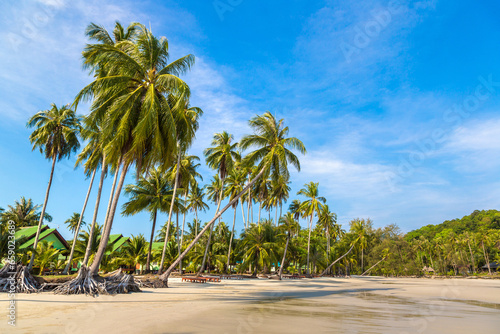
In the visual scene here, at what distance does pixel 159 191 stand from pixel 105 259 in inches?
298

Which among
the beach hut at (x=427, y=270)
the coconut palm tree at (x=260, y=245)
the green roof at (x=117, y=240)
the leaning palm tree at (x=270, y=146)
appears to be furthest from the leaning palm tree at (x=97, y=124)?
the beach hut at (x=427, y=270)

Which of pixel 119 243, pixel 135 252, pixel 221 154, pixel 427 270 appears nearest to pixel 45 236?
pixel 135 252

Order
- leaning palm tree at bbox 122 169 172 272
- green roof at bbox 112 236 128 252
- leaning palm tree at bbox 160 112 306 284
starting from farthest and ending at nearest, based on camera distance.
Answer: green roof at bbox 112 236 128 252 → leaning palm tree at bbox 122 169 172 272 → leaning palm tree at bbox 160 112 306 284

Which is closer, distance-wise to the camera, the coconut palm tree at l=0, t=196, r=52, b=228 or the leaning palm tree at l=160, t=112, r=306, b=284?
the leaning palm tree at l=160, t=112, r=306, b=284

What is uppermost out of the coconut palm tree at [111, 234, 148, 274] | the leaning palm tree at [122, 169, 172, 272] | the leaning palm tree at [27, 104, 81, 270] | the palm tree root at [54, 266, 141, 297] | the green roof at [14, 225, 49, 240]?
the leaning palm tree at [27, 104, 81, 270]

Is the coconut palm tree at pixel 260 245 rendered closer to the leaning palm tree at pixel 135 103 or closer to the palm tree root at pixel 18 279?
the leaning palm tree at pixel 135 103

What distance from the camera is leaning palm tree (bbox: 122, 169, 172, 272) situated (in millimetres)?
25703

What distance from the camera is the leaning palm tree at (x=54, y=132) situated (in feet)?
70.4

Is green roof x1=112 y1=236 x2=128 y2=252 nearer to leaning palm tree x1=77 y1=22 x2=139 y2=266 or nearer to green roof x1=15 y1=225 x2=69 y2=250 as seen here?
green roof x1=15 y1=225 x2=69 y2=250

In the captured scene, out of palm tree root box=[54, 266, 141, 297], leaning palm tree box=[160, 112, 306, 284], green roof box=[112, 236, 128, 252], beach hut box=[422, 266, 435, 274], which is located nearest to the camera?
palm tree root box=[54, 266, 141, 297]

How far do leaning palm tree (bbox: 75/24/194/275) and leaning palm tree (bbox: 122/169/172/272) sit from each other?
12843 mm

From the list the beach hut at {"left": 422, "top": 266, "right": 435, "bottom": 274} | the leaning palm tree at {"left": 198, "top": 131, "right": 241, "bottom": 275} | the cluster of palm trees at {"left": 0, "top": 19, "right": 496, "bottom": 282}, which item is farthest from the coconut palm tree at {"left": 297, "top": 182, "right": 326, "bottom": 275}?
the beach hut at {"left": 422, "top": 266, "right": 435, "bottom": 274}

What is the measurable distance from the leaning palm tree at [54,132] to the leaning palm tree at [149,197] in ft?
19.5

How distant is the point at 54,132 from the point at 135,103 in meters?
12.8
